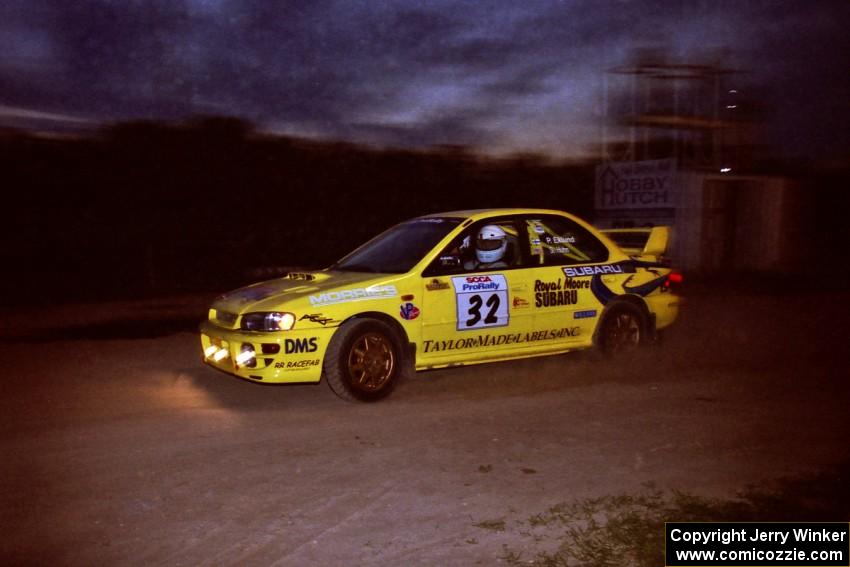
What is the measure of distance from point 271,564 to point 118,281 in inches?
573

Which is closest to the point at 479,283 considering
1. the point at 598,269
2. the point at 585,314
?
the point at 585,314

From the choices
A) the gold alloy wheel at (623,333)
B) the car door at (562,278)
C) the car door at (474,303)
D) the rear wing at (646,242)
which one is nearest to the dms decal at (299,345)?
the car door at (474,303)

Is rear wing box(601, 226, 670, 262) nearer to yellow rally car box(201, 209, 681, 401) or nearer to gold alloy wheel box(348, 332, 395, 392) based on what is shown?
yellow rally car box(201, 209, 681, 401)

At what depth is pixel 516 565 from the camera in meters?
3.53

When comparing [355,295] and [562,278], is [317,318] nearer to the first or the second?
[355,295]

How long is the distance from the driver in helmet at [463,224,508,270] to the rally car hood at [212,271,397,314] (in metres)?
1.02

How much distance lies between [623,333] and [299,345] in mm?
3587

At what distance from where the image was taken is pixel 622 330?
8180mm

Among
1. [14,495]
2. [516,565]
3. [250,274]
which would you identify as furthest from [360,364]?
[250,274]

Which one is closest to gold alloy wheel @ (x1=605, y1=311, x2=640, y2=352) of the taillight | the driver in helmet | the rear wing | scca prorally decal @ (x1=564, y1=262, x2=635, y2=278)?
scca prorally decal @ (x1=564, y1=262, x2=635, y2=278)

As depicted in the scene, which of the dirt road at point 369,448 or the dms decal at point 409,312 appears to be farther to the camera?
the dms decal at point 409,312

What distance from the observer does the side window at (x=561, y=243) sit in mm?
7598

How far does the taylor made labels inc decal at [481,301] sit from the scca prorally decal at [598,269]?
2.76 ft

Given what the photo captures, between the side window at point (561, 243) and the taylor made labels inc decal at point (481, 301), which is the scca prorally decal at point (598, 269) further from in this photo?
the taylor made labels inc decal at point (481, 301)
